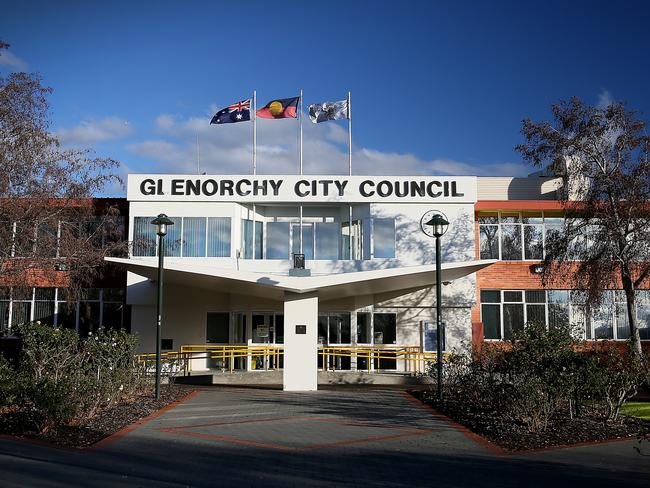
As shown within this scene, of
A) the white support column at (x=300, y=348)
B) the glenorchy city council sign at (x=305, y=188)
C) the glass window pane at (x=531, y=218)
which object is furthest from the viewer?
the glass window pane at (x=531, y=218)

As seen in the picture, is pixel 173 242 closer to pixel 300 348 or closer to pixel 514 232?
pixel 300 348

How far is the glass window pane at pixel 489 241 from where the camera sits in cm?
2983

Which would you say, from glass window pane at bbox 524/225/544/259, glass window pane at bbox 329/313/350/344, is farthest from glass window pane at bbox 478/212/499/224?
glass window pane at bbox 329/313/350/344

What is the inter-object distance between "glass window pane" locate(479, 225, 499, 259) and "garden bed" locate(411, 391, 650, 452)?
16061 mm

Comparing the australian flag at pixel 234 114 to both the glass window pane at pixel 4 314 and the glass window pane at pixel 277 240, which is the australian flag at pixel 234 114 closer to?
the glass window pane at pixel 277 240

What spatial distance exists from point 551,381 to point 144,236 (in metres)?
18.5

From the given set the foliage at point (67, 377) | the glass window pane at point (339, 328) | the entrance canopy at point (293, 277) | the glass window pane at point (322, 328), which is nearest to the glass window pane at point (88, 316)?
the entrance canopy at point (293, 277)

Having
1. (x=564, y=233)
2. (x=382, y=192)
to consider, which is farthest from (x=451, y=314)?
(x=564, y=233)

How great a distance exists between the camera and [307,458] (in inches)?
384

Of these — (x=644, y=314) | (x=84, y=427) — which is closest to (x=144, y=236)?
(x=84, y=427)

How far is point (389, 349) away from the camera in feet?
86.6

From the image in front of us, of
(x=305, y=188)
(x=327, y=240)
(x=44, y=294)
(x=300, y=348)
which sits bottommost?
(x=300, y=348)

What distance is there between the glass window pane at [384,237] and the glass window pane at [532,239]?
6.48 meters

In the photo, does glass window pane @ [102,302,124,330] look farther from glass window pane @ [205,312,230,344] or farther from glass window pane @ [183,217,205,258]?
glass window pane @ [183,217,205,258]
